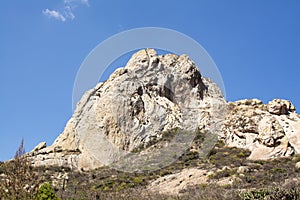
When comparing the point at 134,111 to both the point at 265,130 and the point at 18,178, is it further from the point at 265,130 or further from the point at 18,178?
the point at 18,178

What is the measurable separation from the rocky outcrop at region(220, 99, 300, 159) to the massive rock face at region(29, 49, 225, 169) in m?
4.11

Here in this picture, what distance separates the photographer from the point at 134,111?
39250 mm

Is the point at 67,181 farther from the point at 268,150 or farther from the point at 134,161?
the point at 268,150

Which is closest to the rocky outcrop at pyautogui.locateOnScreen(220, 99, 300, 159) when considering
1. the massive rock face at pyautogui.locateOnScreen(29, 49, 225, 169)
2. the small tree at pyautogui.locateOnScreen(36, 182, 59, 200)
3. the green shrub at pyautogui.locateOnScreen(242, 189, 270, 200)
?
the massive rock face at pyautogui.locateOnScreen(29, 49, 225, 169)

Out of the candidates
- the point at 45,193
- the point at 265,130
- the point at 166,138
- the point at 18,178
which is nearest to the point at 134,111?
the point at 166,138

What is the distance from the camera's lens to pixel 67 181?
29.5 metres

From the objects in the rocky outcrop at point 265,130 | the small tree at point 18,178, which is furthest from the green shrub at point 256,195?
Result: the rocky outcrop at point 265,130

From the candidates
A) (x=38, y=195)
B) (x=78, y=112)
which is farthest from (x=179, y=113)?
(x=38, y=195)

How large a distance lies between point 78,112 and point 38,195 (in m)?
31.2

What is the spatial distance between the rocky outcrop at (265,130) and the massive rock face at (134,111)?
4.11 meters

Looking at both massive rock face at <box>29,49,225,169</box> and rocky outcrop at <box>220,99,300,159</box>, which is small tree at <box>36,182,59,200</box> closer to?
rocky outcrop at <box>220,99,300,159</box>

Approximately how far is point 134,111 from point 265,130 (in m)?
14.0

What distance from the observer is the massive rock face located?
37.0 m

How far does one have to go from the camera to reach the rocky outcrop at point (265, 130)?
29.5m
